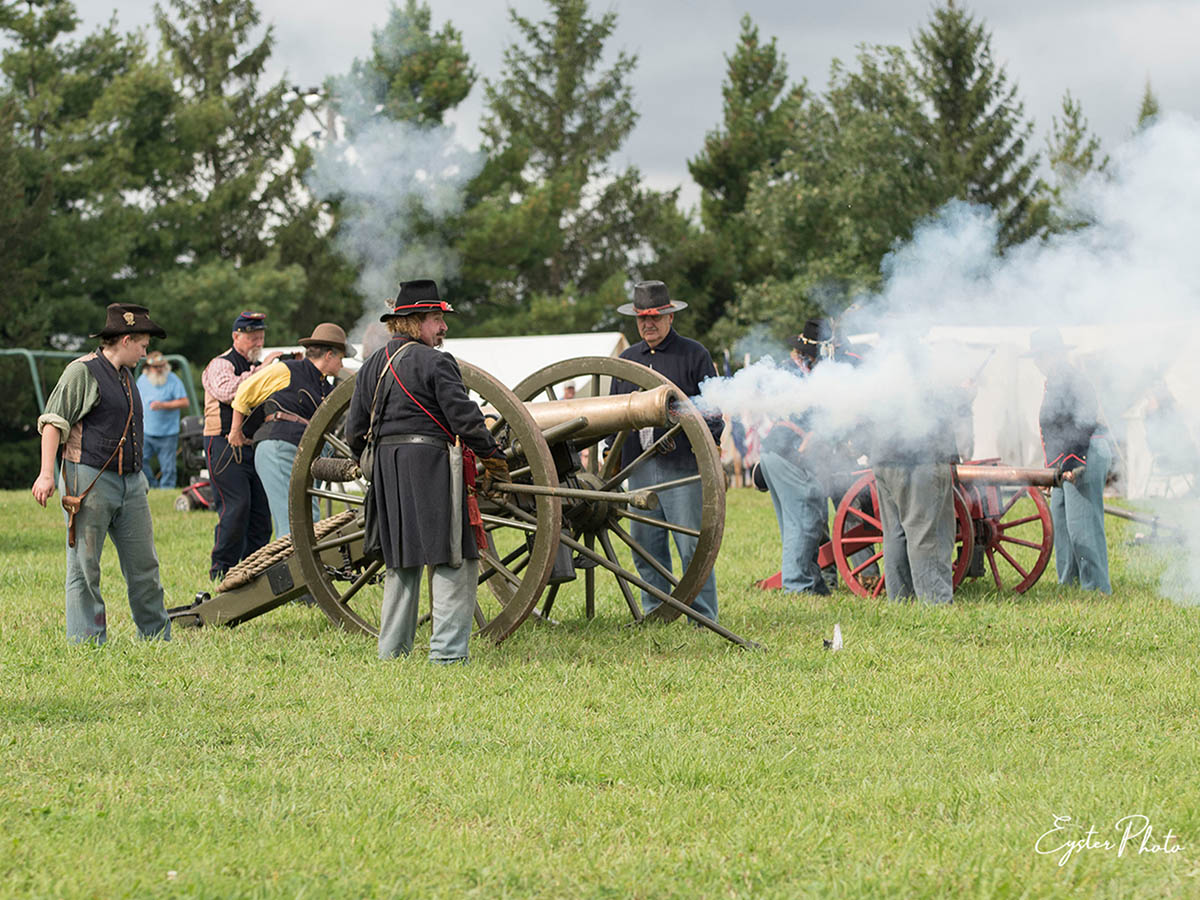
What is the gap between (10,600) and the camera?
8109mm

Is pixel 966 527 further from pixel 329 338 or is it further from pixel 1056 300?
pixel 329 338

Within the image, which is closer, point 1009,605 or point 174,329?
point 1009,605

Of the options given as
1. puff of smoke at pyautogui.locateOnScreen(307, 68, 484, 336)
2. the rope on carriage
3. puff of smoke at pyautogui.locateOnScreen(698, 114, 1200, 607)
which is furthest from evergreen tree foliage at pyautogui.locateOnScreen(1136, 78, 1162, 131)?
puff of smoke at pyautogui.locateOnScreen(307, 68, 484, 336)

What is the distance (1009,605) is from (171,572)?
571 centimetres

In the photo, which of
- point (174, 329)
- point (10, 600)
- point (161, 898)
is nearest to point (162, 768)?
point (161, 898)

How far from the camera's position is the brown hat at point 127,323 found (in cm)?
648

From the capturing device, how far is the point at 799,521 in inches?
342

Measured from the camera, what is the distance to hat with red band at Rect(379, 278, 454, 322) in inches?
241

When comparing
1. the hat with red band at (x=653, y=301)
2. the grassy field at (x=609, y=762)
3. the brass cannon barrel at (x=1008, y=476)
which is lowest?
the grassy field at (x=609, y=762)

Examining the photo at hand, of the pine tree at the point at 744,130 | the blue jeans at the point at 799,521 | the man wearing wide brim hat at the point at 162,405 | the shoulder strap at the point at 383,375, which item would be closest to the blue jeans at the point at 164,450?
the man wearing wide brim hat at the point at 162,405

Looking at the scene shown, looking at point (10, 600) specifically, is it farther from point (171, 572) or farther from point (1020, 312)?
point (1020, 312)

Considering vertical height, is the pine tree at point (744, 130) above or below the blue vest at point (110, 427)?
above

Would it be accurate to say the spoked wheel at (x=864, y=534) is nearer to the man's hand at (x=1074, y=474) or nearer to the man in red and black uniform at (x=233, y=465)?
the man's hand at (x=1074, y=474)
